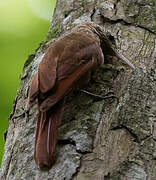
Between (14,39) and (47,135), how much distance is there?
300 cm

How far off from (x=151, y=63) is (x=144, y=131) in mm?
719

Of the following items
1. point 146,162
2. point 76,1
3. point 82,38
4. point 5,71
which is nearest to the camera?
point 146,162

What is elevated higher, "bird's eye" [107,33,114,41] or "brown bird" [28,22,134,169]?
"bird's eye" [107,33,114,41]

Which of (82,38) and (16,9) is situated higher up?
(16,9)

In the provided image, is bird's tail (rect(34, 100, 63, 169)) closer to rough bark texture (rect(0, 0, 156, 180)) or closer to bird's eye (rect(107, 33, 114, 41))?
rough bark texture (rect(0, 0, 156, 180))

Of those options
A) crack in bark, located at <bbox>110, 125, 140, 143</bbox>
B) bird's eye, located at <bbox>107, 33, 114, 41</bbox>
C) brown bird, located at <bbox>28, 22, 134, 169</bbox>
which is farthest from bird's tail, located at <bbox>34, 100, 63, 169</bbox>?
bird's eye, located at <bbox>107, 33, 114, 41</bbox>

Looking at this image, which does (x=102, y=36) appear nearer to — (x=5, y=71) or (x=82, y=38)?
(x=82, y=38)

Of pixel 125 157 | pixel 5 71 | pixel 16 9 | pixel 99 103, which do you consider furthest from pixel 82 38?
pixel 16 9

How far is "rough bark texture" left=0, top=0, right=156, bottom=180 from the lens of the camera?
2.61m

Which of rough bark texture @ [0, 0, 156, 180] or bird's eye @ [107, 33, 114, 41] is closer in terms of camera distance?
rough bark texture @ [0, 0, 156, 180]

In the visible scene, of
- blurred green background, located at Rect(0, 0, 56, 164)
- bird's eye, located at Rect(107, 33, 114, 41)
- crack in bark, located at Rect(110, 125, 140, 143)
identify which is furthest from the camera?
blurred green background, located at Rect(0, 0, 56, 164)

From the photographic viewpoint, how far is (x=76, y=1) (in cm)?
424

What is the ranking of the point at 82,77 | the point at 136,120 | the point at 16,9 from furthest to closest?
the point at 16,9 < the point at 82,77 < the point at 136,120

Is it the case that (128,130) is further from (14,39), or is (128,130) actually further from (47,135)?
(14,39)
